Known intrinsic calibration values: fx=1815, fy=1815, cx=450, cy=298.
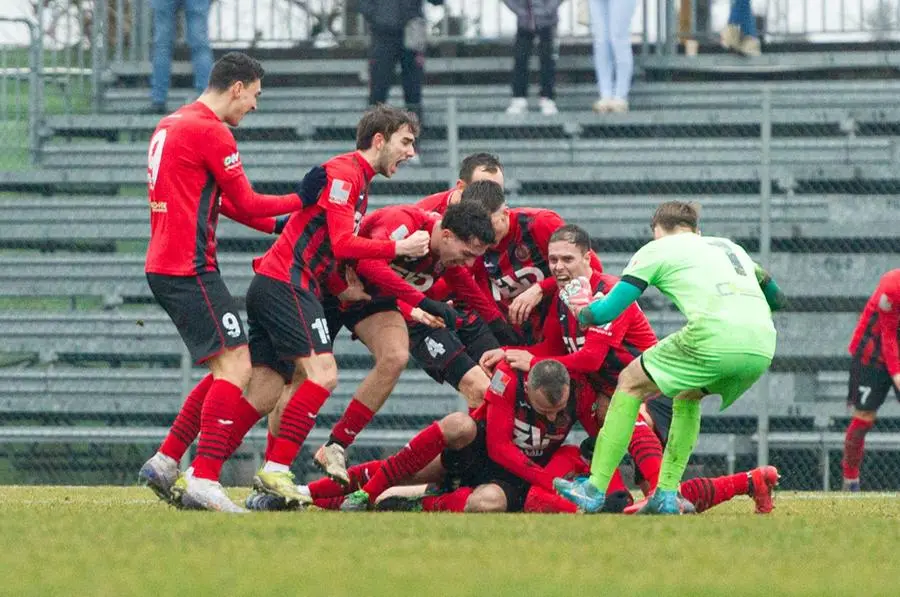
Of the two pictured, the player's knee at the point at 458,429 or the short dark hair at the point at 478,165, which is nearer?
the player's knee at the point at 458,429

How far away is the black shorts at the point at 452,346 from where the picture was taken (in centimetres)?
933

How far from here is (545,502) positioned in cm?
838

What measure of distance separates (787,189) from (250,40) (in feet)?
18.1

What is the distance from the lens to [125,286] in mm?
14711

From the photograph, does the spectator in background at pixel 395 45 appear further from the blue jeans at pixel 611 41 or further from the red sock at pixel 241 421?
the red sock at pixel 241 421

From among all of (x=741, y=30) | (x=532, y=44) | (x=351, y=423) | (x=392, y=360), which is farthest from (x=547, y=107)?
(x=351, y=423)

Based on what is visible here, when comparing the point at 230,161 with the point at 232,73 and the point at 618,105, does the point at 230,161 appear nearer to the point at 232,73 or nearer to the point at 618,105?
the point at 232,73

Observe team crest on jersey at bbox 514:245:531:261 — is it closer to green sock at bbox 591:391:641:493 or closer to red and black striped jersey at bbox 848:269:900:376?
green sock at bbox 591:391:641:493

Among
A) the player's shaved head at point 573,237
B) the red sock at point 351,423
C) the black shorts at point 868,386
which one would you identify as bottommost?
the black shorts at point 868,386

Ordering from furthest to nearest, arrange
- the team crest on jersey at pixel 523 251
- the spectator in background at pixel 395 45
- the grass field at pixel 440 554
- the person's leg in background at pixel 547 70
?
the person's leg in background at pixel 547 70 → the spectator in background at pixel 395 45 → the team crest on jersey at pixel 523 251 → the grass field at pixel 440 554

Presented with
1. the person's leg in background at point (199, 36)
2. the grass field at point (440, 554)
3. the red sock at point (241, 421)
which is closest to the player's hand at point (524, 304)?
the red sock at point (241, 421)

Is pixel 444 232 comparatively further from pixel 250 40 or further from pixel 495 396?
pixel 250 40

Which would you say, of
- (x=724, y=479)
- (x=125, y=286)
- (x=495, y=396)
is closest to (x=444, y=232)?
(x=495, y=396)

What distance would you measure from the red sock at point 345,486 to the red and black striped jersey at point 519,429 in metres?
0.73
